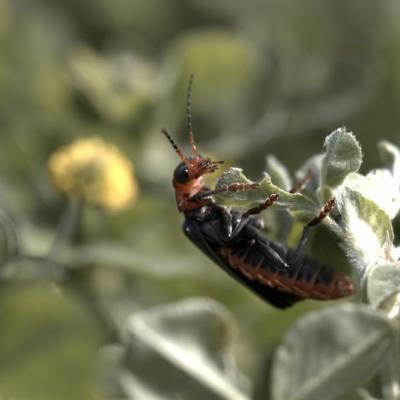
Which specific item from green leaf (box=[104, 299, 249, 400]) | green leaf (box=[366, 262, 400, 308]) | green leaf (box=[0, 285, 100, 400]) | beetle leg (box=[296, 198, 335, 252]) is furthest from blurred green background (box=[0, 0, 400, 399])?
green leaf (box=[366, 262, 400, 308])

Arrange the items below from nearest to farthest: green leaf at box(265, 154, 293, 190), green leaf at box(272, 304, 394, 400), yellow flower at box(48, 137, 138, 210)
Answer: green leaf at box(272, 304, 394, 400), green leaf at box(265, 154, 293, 190), yellow flower at box(48, 137, 138, 210)

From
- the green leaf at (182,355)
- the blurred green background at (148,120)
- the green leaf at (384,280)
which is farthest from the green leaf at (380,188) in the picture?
the blurred green background at (148,120)

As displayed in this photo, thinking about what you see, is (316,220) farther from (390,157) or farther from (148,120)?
(148,120)

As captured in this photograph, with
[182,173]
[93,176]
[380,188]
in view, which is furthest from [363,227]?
[93,176]

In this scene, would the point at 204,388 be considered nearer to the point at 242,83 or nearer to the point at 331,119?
the point at 331,119

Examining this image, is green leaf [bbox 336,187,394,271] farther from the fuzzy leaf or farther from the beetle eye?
the beetle eye

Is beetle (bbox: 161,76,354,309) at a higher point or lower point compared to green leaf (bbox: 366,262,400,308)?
lower

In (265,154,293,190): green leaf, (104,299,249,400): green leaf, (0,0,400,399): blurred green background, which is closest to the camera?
(265,154,293,190): green leaf
